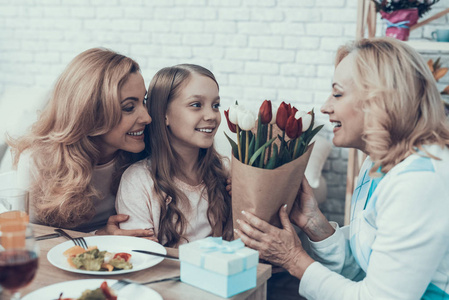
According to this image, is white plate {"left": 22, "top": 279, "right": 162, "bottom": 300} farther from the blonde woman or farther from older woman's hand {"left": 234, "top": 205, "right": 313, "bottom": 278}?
the blonde woman

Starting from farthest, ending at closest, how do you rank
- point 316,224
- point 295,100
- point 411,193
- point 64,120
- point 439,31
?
point 295,100 → point 439,31 → point 64,120 → point 316,224 → point 411,193

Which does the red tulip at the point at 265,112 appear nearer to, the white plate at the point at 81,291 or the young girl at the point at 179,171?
the young girl at the point at 179,171

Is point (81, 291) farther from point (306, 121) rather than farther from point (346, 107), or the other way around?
point (346, 107)

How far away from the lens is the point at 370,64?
1.29 meters

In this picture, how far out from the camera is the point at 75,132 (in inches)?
65.7

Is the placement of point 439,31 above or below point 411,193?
above

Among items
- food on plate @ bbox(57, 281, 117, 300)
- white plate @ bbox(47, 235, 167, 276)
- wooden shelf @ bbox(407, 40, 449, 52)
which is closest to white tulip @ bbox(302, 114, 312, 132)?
white plate @ bbox(47, 235, 167, 276)

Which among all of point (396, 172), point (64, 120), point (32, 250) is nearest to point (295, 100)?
point (64, 120)

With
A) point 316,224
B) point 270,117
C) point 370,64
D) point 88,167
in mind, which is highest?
point 370,64

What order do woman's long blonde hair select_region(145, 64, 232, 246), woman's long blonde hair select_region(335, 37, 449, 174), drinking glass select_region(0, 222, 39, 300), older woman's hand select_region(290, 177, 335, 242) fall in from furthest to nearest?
woman's long blonde hair select_region(145, 64, 232, 246) < older woman's hand select_region(290, 177, 335, 242) < woman's long blonde hair select_region(335, 37, 449, 174) < drinking glass select_region(0, 222, 39, 300)

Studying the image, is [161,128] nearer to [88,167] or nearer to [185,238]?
[88,167]

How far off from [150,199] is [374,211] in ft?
2.44

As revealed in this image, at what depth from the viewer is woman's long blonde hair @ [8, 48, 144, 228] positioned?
65.1 inches

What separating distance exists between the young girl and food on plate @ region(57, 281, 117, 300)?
645 millimetres
